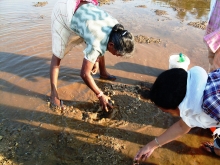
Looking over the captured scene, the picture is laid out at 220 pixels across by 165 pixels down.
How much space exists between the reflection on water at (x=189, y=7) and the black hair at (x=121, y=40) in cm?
410

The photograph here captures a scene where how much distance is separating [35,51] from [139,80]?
6.66 feet

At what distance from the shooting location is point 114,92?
114 inches

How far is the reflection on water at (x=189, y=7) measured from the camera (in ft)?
18.8

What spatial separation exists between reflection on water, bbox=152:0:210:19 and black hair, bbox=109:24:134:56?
4.10 metres

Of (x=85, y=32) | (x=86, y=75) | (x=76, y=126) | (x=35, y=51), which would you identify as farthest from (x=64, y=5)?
(x=35, y=51)

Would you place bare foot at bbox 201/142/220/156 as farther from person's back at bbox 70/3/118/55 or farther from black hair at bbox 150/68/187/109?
person's back at bbox 70/3/118/55

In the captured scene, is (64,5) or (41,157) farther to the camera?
(64,5)

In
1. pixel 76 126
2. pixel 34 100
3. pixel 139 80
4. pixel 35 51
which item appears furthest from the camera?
pixel 35 51

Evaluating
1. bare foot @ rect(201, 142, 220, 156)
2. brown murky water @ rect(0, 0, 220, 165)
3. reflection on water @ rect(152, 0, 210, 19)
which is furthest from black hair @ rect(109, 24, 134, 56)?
reflection on water @ rect(152, 0, 210, 19)

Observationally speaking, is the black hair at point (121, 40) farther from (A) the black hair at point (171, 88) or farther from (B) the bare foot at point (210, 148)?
(B) the bare foot at point (210, 148)

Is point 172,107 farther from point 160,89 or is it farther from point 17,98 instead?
point 17,98

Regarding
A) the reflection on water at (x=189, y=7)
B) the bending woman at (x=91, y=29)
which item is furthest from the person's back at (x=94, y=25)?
the reflection on water at (x=189, y=7)

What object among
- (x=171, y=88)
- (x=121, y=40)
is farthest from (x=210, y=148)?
(x=121, y=40)

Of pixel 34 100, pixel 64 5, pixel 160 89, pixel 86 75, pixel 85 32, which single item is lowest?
pixel 34 100
